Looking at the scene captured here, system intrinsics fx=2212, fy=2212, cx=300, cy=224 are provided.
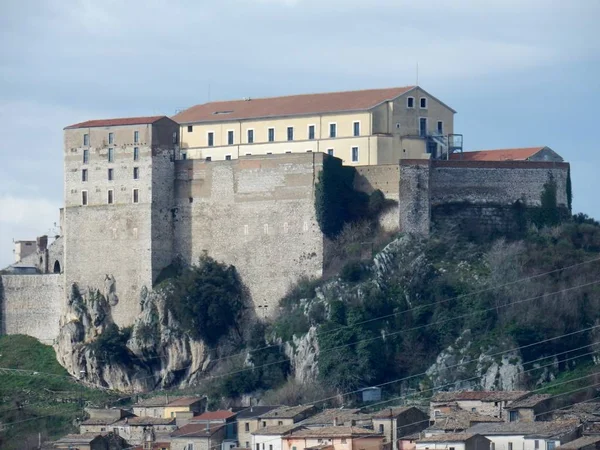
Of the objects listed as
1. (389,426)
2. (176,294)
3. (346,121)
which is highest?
(346,121)

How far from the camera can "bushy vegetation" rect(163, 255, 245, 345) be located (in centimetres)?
9212

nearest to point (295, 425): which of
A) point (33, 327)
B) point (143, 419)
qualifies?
point (143, 419)

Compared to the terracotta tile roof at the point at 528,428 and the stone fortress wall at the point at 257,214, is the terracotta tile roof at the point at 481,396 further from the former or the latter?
the stone fortress wall at the point at 257,214

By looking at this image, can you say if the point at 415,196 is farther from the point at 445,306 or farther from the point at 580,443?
the point at 580,443

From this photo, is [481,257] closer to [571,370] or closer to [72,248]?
[571,370]

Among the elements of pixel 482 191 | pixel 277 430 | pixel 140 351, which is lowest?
pixel 277 430

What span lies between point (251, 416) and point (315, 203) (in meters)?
11.4

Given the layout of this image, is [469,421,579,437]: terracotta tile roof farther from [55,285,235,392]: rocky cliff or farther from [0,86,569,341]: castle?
[55,285,235,392]: rocky cliff

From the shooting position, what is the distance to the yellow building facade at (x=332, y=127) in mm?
94438

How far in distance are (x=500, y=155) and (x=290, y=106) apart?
31.1 feet

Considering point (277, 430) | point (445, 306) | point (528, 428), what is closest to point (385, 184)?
point (445, 306)

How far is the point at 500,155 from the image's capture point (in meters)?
96.0

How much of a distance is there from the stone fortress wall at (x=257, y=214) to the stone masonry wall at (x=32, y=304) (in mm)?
1356

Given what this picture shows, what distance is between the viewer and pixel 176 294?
92.8 m
